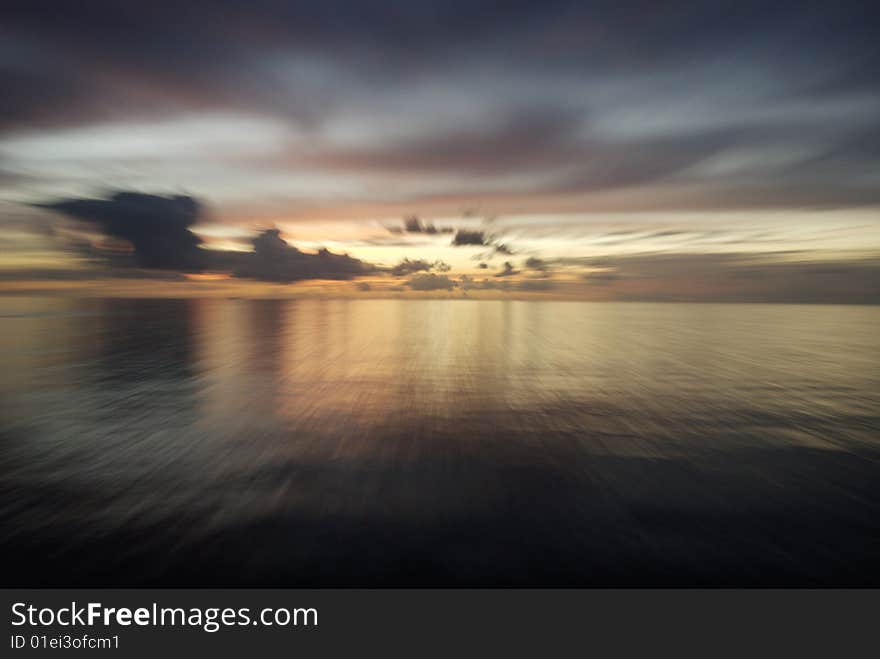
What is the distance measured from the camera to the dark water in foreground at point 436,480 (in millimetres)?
5922

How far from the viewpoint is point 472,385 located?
17.9 metres

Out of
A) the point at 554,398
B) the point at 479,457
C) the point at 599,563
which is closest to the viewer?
the point at 599,563

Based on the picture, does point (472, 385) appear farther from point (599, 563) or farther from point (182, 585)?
point (182, 585)

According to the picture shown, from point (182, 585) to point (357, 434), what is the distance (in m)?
6.31

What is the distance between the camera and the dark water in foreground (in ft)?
19.4

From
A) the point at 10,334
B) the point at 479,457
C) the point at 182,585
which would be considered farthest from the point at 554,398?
the point at 10,334

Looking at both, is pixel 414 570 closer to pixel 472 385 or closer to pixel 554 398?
pixel 554 398

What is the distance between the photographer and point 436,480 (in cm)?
864

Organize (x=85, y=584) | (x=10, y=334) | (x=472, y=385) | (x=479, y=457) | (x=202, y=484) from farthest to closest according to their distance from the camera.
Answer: (x=10, y=334) → (x=472, y=385) → (x=479, y=457) → (x=202, y=484) → (x=85, y=584)
